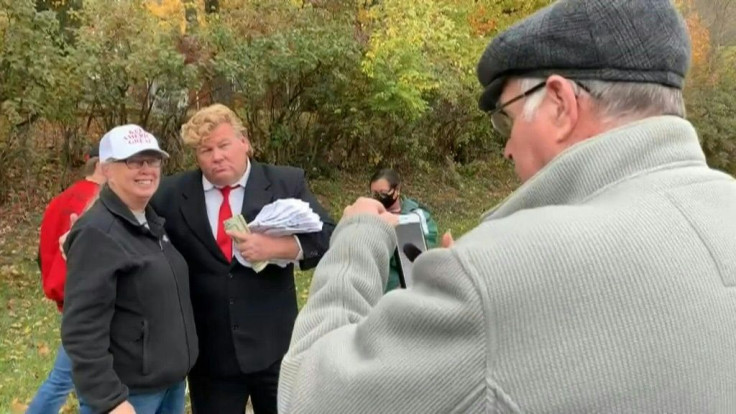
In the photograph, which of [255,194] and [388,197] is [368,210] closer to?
[255,194]

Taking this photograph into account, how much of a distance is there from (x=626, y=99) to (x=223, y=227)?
2.44m

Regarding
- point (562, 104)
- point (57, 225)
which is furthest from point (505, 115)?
point (57, 225)

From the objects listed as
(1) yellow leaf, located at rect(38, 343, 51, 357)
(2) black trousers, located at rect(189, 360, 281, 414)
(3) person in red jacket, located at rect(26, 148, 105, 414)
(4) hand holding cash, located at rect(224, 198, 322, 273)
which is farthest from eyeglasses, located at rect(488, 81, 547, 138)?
(1) yellow leaf, located at rect(38, 343, 51, 357)

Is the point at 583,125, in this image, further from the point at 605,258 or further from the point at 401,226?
the point at 401,226

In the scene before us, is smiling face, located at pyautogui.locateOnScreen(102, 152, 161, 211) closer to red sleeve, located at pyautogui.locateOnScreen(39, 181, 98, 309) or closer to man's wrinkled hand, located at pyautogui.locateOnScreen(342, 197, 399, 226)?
red sleeve, located at pyautogui.locateOnScreen(39, 181, 98, 309)

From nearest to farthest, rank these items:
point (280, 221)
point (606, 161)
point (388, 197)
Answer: point (606, 161) → point (280, 221) → point (388, 197)

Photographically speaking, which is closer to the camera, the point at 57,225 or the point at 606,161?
the point at 606,161

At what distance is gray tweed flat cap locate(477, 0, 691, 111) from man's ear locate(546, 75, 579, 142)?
18 millimetres

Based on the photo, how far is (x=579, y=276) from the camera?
3.15ft

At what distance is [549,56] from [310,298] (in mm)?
614

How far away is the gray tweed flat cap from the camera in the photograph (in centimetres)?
115

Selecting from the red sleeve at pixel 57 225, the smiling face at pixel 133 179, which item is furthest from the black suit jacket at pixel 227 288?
the red sleeve at pixel 57 225

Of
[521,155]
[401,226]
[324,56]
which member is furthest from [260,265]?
[324,56]

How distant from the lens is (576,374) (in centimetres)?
96
